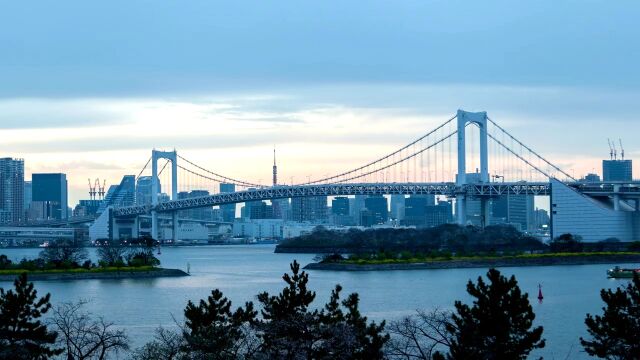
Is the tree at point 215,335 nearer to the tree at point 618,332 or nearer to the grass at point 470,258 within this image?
the tree at point 618,332

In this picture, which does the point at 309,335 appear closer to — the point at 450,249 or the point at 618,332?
the point at 618,332

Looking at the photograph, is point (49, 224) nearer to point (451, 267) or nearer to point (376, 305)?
point (451, 267)

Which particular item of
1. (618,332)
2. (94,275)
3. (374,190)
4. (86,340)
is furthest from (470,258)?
(618,332)

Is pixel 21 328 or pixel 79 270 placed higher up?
pixel 79 270

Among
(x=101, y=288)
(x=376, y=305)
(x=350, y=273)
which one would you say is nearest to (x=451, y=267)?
(x=350, y=273)

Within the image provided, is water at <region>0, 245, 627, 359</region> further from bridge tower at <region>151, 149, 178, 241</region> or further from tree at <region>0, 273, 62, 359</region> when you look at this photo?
bridge tower at <region>151, 149, 178, 241</region>

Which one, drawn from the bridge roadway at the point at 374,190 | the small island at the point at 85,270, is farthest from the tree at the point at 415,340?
the bridge roadway at the point at 374,190

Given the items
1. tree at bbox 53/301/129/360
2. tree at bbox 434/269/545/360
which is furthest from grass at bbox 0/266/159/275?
tree at bbox 434/269/545/360
